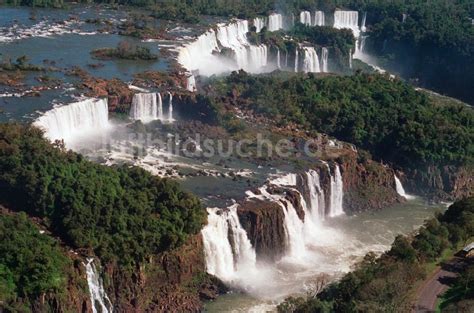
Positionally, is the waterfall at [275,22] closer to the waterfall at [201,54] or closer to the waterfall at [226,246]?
the waterfall at [201,54]

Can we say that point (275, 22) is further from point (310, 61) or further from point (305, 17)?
point (310, 61)

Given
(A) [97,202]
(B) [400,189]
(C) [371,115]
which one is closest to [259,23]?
(C) [371,115]

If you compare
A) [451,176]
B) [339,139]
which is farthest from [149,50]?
[451,176]

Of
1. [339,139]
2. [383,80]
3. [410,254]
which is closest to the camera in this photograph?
[410,254]

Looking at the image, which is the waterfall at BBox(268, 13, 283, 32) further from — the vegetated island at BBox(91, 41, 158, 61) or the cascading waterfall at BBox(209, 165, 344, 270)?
the cascading waterfall at BBox(209, 165, 344, 270)

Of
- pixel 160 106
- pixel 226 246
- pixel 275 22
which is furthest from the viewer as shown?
pixel 275 22

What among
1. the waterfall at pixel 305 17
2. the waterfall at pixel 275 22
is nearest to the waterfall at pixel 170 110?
the waterfall at pixel 275 22

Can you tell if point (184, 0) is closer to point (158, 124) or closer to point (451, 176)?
point (158, 124)

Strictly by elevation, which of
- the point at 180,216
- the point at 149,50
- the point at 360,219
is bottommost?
the point at 360,219
